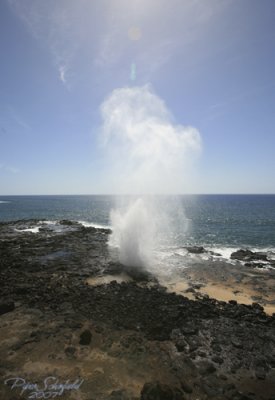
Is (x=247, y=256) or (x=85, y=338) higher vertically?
(x=85, y=338)

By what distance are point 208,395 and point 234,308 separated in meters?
8.27

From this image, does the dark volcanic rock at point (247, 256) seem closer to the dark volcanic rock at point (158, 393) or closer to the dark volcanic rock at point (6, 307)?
the dark volcanic rock at point (158, 393)

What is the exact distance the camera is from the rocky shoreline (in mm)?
9078

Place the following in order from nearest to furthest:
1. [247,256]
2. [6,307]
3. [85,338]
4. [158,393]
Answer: [158,393]
[85,338]
[6,307]
[247,256]

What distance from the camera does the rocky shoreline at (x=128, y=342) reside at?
9078mm

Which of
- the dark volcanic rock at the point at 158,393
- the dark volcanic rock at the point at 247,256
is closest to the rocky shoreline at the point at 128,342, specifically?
the dark volcanic rock at the point at 158,393

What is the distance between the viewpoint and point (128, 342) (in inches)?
457

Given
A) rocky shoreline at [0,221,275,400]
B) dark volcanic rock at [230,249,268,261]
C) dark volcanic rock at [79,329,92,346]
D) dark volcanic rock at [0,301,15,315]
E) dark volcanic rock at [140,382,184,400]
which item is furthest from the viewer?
dark volcanic rock at [230,249,268,261]

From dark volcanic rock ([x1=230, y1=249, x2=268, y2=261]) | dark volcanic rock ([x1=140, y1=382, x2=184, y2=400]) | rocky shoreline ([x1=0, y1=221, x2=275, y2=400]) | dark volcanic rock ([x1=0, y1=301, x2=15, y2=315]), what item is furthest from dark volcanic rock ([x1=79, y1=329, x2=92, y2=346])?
dark volcanic rock ([x1=230, y1=249, x2=268, y2=261])

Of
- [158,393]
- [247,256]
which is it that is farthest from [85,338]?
[247,256]

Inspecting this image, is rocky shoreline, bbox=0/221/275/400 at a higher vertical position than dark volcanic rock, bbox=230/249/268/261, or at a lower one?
higher

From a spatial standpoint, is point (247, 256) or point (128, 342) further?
point (247, 256)

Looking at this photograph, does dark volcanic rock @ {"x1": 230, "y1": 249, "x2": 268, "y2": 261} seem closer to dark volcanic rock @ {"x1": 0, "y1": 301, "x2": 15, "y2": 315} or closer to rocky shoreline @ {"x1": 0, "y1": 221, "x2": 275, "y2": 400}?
rocky shoreline @ {"x1": 0, "y1": 221, "x2": 275, "y2": 400}

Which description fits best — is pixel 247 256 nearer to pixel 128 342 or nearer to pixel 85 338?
pixel 128 342
